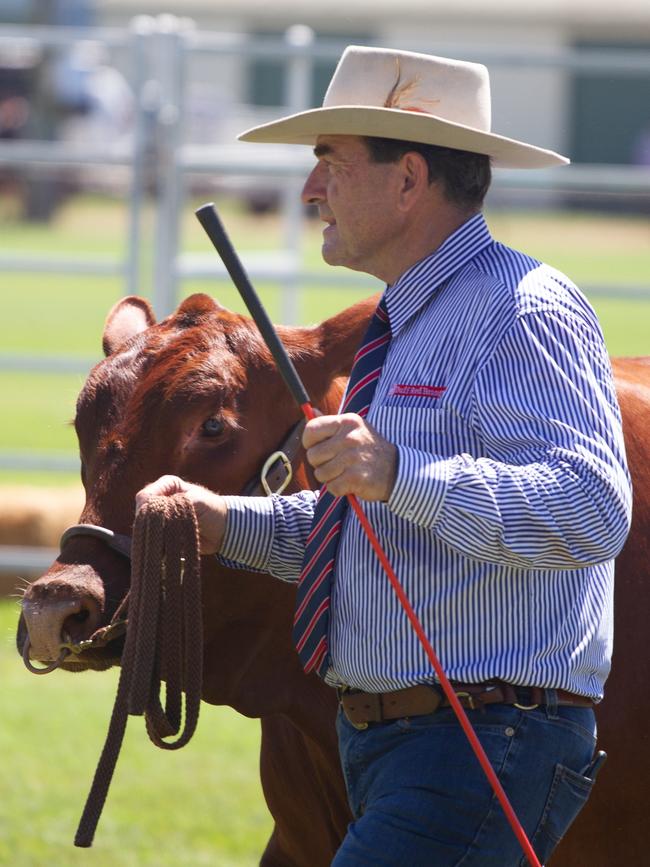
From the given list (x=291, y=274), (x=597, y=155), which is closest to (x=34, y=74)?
(x=597, y=155)

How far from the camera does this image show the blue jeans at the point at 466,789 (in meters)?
2.67

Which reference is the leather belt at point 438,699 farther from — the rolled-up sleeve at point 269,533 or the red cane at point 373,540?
the rolled-up sleeve at point 269,533

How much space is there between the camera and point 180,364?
3334mm

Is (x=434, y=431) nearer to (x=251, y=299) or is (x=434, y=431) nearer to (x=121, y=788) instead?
(x=251, y=299)

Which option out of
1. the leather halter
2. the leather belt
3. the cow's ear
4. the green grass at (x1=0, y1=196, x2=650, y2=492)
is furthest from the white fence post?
the leather belt

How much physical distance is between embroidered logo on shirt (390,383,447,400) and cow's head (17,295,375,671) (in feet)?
2.08

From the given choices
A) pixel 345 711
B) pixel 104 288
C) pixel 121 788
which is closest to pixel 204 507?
pixel 345 711

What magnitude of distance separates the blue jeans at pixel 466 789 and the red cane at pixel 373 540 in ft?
0.11

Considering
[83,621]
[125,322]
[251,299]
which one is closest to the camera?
[251,299]

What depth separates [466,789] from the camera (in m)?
2.69

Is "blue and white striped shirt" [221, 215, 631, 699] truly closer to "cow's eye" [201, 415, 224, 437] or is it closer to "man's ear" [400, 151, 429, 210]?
"man's ear" [400, 151, 429, 210]

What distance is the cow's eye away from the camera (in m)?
3.33

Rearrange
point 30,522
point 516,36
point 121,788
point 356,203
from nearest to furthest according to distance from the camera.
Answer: point 356,203 → point 121,788 → point 30,522 → point 516,36

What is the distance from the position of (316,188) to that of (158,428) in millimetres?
626
